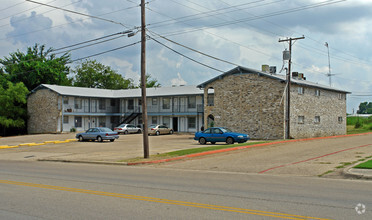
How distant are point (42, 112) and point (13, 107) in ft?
13.6

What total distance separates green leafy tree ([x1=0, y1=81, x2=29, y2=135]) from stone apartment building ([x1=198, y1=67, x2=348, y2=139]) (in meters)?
28.9

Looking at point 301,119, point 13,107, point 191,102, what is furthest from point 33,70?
point 301,119

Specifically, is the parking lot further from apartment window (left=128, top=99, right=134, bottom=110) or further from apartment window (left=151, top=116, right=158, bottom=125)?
apartment window (left=128, top=99, right=134, bottom=110)

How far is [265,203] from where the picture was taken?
8.59 meters

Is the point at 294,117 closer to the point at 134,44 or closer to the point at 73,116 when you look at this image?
the point at 134,44

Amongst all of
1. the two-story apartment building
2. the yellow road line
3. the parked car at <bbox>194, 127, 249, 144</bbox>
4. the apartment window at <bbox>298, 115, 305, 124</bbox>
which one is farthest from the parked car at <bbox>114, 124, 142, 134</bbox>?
the yellow road line

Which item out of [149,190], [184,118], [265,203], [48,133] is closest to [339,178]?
[265,203]

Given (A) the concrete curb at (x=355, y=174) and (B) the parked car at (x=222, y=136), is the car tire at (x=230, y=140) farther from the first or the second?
(A) the concrete curb at (x=355, y=174)

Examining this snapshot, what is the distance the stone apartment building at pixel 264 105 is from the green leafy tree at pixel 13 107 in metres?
28.9

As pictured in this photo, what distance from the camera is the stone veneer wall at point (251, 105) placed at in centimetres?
3678

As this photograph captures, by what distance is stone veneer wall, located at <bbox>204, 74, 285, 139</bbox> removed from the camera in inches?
1448

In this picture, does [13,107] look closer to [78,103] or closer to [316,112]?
[78,103]

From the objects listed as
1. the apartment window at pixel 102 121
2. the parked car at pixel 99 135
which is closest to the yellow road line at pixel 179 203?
the parked car at pixel 99 135

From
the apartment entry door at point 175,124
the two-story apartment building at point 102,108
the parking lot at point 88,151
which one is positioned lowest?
the parking lot at point 88,151
